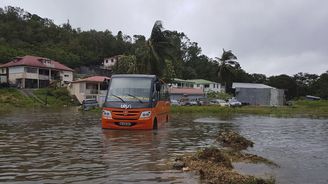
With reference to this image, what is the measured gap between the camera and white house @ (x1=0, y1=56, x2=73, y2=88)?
7400 centimetres

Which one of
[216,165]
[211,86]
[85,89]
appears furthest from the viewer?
[211,86]

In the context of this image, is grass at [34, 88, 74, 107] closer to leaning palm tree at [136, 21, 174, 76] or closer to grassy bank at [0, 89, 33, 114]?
grassy bank at [0, 89, 33, 114]

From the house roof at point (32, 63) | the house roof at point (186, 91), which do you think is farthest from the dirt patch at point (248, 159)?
the house roof at point (186, 91)

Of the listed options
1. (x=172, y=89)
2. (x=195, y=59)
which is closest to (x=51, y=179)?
(x=172, y=89)

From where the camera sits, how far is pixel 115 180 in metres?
7.62

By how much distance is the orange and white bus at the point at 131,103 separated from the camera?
57.2ft

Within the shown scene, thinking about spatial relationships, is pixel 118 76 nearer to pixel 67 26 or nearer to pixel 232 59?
pixel 232 59

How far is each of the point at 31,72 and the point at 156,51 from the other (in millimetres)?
37015

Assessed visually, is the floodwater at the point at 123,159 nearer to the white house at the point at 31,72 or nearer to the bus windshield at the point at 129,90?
the bus windshield at the point at 129,90

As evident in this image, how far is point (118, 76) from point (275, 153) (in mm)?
8630

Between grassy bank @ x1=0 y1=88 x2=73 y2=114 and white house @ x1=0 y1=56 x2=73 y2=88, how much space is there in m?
6.54

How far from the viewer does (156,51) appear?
151ft

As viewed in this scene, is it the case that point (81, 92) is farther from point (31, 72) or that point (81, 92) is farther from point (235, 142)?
point (235, 142)

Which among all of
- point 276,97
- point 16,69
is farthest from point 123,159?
point 16,69
